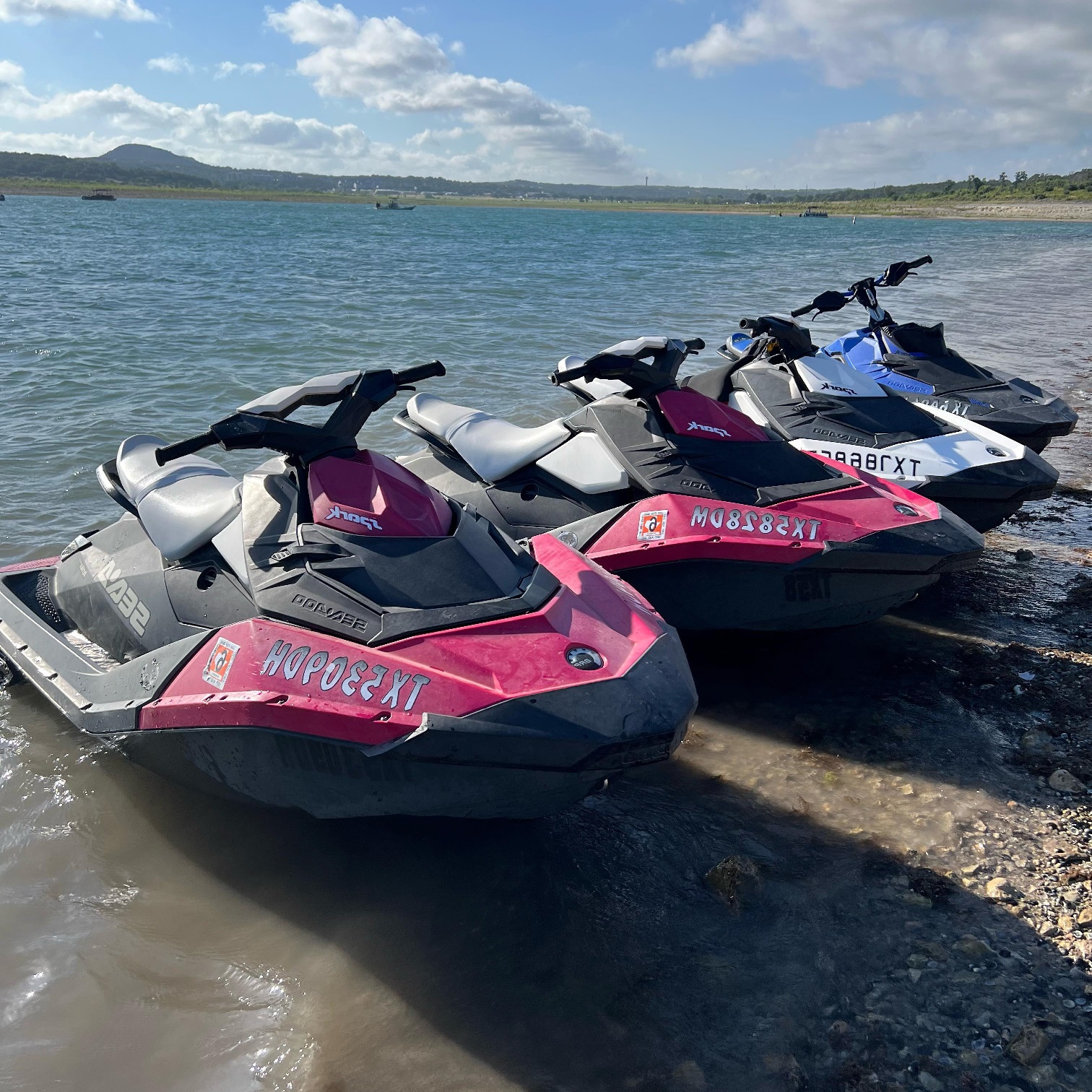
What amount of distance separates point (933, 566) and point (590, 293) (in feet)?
59.2

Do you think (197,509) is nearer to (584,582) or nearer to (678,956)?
(584,582)

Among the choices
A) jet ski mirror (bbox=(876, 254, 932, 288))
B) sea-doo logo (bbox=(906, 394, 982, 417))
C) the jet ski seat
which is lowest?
sea-doo logo (bbox=(906, 394, 982, 417))

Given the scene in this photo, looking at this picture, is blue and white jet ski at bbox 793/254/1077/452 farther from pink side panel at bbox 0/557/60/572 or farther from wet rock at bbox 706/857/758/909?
pink side panel at bbox 0/557/60/572

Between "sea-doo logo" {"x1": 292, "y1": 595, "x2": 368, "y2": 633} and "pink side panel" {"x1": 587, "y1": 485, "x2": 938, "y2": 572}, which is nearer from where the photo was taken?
"sea-doo logo" {"x1": 292, "y1": 595, "x2": 368, "y2": 633}

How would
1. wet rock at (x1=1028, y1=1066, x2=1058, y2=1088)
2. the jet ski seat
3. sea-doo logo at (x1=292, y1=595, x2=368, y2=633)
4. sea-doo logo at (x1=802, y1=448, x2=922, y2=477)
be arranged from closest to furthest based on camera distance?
1. wet rock at (x1=1028, y1=1066, x2=1058, y2=1088)
2. sea-doo logo at (x1=292, y1=595, x2=368, y2=633)
3. the jet ski seat
4. sea-doo logo at (x1=802, y1=448, x2=922, y2=477)

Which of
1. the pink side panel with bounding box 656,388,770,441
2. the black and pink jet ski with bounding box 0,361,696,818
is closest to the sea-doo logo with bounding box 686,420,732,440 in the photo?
the pink side panel with bounding box 656,388,770,441

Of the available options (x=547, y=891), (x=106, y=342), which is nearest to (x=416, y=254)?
(x=106, y=342)

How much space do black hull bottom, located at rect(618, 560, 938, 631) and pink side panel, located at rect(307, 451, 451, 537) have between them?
4.77ft

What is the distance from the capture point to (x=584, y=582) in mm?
3291

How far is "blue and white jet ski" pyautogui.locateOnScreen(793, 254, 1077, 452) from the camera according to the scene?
6727 millimetres

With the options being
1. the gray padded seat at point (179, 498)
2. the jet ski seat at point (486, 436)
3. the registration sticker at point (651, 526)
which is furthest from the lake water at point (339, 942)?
the jet ski seat at point (486, 436)

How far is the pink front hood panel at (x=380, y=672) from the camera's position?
272 centimetres

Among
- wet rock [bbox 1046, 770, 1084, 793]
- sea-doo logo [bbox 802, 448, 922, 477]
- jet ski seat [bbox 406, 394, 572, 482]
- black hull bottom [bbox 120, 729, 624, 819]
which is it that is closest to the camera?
black hull bottom [bbox 120, 729, 624, 819]

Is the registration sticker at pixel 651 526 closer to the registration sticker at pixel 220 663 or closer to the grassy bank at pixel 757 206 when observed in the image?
the registration sticker at pixel 220 663
